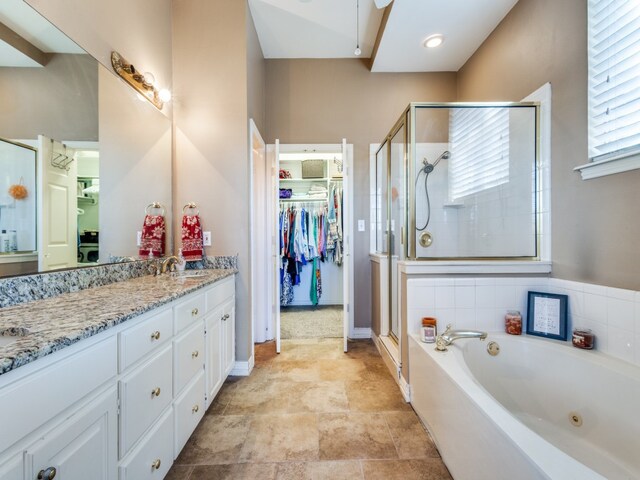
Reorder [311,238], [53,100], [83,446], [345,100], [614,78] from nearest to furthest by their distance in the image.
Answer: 1. [83,446]
2. [53,100]
3. [614,78]
4. [345,100]
5. [311,238]

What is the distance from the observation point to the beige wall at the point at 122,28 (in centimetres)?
130

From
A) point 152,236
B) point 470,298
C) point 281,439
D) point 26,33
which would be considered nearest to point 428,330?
point 470,298

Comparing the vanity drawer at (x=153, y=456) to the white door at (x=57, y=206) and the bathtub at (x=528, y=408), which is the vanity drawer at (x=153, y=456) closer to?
the white door at (x=57, y=206)

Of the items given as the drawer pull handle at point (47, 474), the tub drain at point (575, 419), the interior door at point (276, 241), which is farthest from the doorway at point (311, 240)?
the drawer pull handle at point (47, 474)

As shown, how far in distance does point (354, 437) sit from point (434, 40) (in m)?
3.04

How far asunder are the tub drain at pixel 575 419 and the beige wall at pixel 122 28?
2980mm

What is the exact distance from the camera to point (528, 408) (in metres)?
1.42

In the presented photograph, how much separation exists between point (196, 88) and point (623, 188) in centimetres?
270

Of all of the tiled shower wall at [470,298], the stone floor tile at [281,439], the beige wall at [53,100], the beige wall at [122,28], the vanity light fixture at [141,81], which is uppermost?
the beige wall at [122,28]

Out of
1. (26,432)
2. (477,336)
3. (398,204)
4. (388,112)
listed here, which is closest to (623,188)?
(477,336)

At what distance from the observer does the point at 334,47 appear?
2689mm

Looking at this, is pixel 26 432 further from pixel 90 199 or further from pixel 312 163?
pixel 312 163

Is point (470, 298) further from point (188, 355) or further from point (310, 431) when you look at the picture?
point (188, 355)

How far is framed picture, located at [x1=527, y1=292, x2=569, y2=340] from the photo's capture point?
5.09 ft
